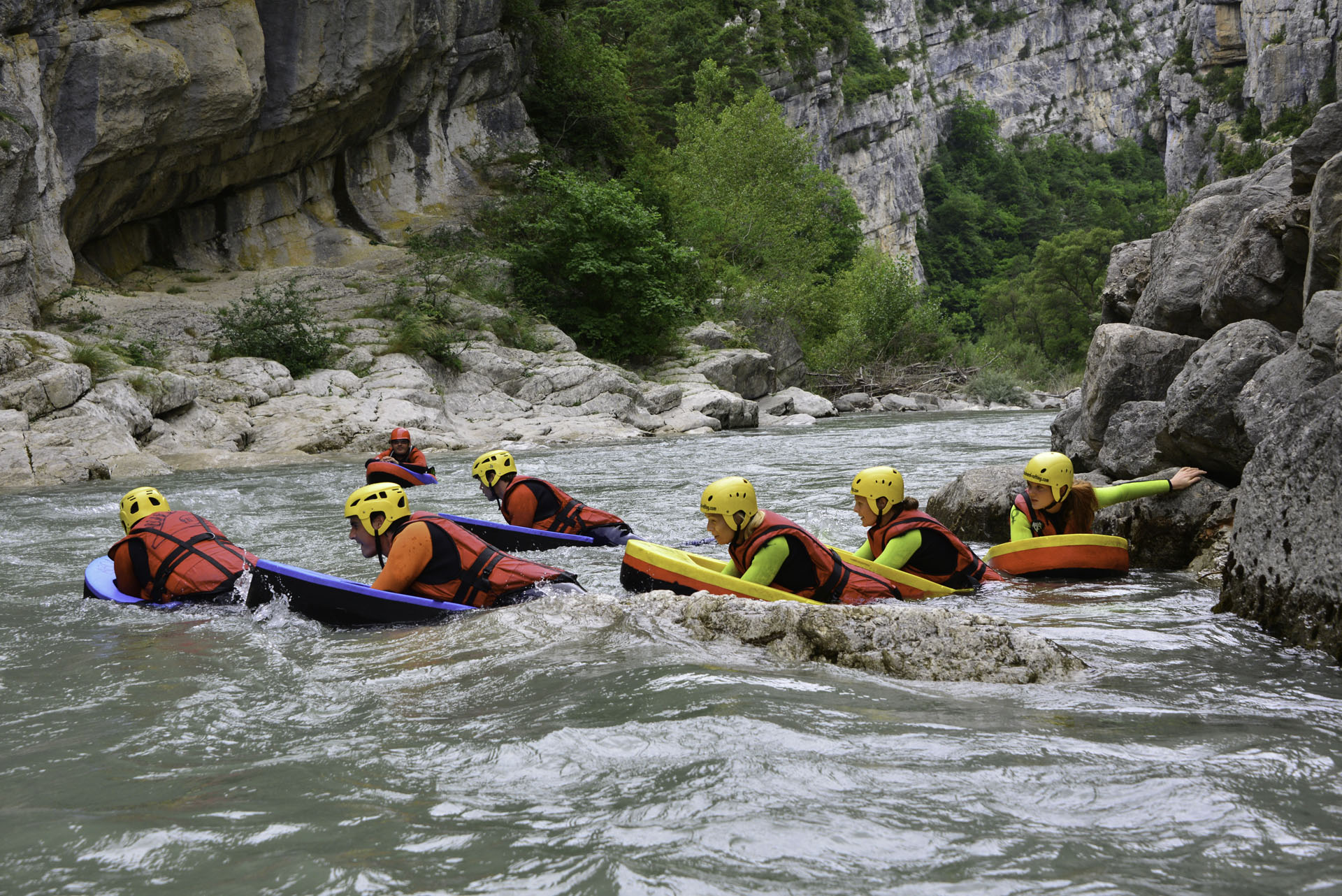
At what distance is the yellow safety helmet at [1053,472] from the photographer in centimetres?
630

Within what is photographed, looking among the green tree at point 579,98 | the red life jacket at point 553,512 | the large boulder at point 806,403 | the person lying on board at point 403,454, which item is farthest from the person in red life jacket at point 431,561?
the green tree at point 579,98

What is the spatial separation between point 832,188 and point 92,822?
47.2 meters

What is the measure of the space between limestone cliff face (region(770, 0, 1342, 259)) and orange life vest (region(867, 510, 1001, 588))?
40.0m

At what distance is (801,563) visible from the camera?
5188 mm

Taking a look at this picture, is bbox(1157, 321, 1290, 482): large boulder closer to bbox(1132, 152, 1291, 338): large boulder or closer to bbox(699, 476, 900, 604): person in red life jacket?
bbox(1132, 152, 1291, 338): large boulder

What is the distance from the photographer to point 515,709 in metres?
3.77

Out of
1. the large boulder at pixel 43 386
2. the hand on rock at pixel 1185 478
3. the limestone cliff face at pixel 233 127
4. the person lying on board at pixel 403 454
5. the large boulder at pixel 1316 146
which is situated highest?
the limestone cliff face at pixel 233 127

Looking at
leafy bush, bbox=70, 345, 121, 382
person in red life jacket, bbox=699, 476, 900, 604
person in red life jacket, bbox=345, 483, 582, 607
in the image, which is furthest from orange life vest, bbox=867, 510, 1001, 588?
leafy bush, bbox=70, 345, 121, 382

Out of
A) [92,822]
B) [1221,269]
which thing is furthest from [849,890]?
[1221,269]

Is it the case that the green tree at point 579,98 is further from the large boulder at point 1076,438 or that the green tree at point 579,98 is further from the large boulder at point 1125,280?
the large boulder at point 1076,438

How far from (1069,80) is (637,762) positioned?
303 ft

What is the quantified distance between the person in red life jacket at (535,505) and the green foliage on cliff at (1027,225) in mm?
36650

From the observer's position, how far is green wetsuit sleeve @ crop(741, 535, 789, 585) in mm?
5094

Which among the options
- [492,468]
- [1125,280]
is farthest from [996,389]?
[492,468]
